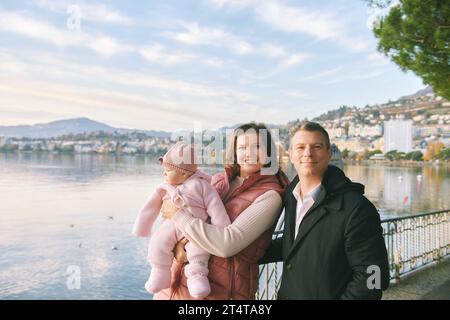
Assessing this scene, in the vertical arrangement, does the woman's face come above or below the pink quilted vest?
above

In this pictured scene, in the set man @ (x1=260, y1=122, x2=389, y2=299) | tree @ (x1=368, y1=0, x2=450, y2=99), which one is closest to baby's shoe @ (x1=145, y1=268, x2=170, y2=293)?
man @ (x1=260, y1=122, x2=389, y2=299)

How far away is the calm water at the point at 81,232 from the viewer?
17.9 metres

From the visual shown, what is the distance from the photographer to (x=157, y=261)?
171cm

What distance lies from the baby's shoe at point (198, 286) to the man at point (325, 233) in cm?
31

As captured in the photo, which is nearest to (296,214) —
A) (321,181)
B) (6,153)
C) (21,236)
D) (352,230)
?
(321,181)

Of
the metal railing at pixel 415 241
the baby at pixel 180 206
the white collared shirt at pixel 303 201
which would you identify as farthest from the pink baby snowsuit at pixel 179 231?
the metal railing at pixel 415 241

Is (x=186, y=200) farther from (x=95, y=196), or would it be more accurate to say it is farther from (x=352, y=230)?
(x=95, y=196)

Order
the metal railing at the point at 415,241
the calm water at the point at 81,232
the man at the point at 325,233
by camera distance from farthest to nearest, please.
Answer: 1. the calm water at the point at 81,232
2. the metal railing at the point at 415,241
3. the man at the point at 325,233

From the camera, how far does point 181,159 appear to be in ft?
5.69

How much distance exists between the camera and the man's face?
1.60m

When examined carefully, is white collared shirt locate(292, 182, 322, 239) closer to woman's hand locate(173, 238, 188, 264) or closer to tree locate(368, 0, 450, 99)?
woman's hand locate(173, 238, 188, 264)

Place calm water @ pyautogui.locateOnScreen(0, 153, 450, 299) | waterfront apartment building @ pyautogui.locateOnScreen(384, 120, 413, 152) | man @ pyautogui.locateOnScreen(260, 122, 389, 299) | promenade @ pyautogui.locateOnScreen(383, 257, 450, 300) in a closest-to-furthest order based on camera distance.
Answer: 1. man @ pyautogui.locateOnScreen(260, 122, 389, 299)
2. promenade @ pyautogui.locateOnScreen(383, 257, 450, 300)
3. calm water @ pyautogui.locateOnScreen(0, 153, 450, 299)
4. waterfront apartment building @ pyautogui.locateOnScreen(384, 120, 413, 152)

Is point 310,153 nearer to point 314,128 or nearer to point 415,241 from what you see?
point 314,128

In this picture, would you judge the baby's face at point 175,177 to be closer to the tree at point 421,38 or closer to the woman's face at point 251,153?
the woman's face at point 251,153
